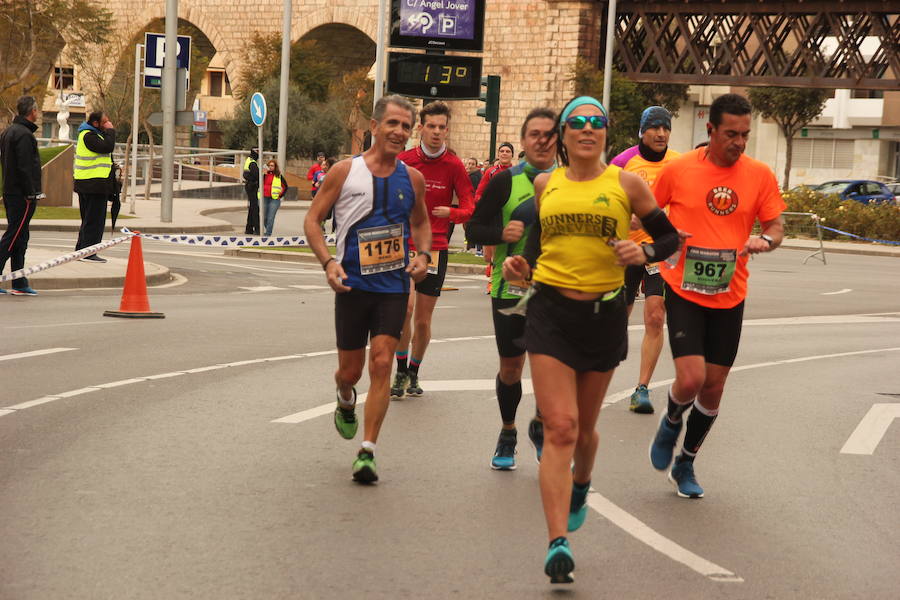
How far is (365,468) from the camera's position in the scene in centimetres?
699

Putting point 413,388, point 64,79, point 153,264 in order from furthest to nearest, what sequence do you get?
point 64,79, point 153,264, point 413,388

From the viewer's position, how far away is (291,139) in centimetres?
6334

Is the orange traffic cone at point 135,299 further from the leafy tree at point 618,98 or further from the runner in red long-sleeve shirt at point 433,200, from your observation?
the leafy tree at point 618,98

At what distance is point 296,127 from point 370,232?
5706cm

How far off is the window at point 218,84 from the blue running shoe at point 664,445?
80946 mm

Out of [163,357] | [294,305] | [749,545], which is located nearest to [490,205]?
Answer: [749,545]

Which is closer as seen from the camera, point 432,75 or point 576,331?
point 576,331

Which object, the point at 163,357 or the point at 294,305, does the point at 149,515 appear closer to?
the point at 163,357

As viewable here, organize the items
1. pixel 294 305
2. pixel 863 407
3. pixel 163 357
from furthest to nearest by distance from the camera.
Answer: pixel 294 305 → pixel 163 357 → pixel 863 407

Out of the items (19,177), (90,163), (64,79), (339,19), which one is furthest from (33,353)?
(64,79)

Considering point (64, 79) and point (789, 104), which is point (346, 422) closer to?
point (789, 104)

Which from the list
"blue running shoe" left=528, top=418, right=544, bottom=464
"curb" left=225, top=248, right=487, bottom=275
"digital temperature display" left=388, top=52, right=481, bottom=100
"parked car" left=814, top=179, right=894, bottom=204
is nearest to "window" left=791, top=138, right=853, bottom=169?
"parked car" left=814, top=179, right=894, bottom=204

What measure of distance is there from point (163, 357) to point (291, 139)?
52427mm

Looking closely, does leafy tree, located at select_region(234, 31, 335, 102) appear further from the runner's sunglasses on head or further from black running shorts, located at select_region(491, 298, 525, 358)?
the runner's sunglasses on head
